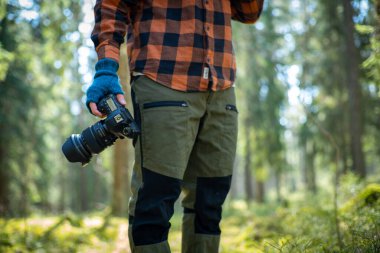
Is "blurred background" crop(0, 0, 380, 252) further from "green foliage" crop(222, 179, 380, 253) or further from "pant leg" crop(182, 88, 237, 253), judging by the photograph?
A: "pant leg" crop(182, 88, 237, 253)

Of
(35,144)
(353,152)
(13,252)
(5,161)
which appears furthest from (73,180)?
(13,252)

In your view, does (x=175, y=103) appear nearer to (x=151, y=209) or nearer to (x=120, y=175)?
(x=151, y=209)

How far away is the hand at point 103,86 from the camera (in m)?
2.04

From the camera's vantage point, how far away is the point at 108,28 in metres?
2.21

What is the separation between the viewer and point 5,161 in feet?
37.8

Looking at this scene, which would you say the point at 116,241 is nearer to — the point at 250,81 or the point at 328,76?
the point at 250,81

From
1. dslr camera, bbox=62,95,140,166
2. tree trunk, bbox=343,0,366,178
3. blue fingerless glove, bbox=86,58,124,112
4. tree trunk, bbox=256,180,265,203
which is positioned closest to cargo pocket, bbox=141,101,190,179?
dslr camera, bbox=62,95,140,166

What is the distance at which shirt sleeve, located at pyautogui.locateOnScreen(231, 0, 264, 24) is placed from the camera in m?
2.69

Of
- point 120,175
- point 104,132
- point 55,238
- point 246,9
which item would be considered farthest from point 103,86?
point 120,175

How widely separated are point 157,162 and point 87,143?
0.40 metres

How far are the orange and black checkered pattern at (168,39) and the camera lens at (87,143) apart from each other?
1.37 feet

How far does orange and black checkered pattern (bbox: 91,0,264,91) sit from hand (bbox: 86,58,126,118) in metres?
0.07

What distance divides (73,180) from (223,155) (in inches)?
Result: 1155

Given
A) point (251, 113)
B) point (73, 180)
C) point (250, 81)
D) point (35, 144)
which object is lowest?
point (73, 180)
